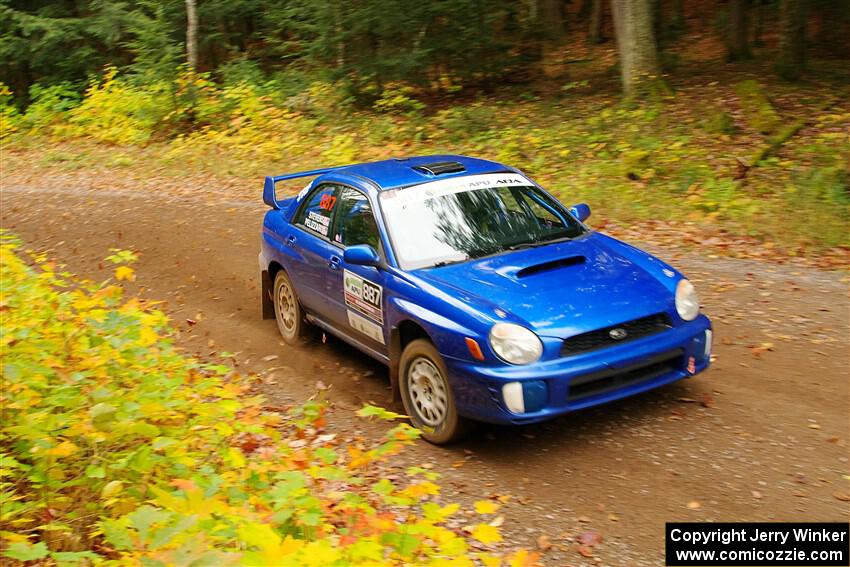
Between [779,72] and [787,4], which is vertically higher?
[787,4]

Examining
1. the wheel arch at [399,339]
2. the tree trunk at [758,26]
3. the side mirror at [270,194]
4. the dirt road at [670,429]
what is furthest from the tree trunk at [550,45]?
the wheel arch at [399,339]

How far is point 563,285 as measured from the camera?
19.4 ft

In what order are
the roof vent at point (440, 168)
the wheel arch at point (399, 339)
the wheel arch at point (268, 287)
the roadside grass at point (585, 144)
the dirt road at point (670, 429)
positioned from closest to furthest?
the dirt road at point (670, 429), the wheel arch at point (399, 339), the roof vent at point (440, 168), the wheel arch at point (268, 287), the roadside grass at point (585, 144)

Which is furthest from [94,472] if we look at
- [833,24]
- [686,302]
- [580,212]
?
[833,24]

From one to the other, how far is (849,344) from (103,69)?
24.3 m

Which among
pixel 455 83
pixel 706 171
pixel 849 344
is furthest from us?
pixel 455 83

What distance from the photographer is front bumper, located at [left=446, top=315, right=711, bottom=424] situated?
5414mm

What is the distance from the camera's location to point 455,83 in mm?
19078

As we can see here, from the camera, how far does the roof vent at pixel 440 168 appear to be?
285 inches

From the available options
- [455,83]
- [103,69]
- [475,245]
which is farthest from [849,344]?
[103,69]

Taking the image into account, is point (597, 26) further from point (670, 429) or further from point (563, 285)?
point (670, 429)

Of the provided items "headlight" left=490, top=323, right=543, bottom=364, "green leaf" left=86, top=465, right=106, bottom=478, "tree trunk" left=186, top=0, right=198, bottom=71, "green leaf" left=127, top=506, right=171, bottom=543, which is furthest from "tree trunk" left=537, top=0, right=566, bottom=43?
"green leaf" left=127, top=506, right=171, bottom=543

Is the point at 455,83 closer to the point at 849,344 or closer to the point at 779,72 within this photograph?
the point at 779,72

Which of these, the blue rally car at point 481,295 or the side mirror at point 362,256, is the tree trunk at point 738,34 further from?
the side mirror at point 362,256
